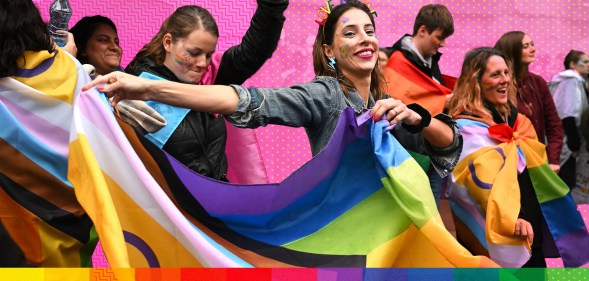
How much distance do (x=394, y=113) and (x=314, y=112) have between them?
0.29 meters

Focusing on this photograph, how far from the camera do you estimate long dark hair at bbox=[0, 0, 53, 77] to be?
3689 mm

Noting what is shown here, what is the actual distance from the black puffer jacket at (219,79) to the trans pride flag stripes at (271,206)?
616 millimetres

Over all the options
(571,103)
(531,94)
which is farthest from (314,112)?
(571,103)

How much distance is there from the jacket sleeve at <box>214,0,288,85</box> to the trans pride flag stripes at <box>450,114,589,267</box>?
46.6 inches

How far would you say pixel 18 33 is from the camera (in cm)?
375

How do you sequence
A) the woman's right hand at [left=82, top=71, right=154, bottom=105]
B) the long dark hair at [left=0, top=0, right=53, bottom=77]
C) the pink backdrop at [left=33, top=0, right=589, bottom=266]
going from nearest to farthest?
the woman's right hand at [left=82, top=71, right=154, bottom=105], the long dark hair at [left=0, top=0, right=53, bottom=77], the pink backdrop at [left=33, top=0, right=589, bottom=266]

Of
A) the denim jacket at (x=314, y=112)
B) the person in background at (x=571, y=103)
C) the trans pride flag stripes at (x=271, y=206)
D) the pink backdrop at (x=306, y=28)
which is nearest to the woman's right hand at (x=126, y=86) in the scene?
the trans pride flag stripes at (x=271, y=206)

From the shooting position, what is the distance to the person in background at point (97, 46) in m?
4.77

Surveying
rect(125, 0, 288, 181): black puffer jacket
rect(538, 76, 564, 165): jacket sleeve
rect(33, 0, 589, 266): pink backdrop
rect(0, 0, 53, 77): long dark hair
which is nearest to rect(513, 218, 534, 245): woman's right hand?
rect(125, 0, 288, 181): black puffer jacket

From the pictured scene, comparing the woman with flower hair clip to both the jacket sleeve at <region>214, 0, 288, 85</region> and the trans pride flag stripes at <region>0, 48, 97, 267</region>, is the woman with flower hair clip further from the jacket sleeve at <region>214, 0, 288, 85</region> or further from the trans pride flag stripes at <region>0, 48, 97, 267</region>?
the trans pride flag stripes at <region>0, 48, 97, 267</region>

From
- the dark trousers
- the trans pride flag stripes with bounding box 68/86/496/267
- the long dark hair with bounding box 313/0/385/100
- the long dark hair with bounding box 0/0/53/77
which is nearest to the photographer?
the trans pride flag stripes with bounding box 68/86/496/267

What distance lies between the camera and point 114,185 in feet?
11.0

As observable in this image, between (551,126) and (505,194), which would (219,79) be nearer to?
(505,194)

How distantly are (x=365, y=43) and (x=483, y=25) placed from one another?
11.2 feet
